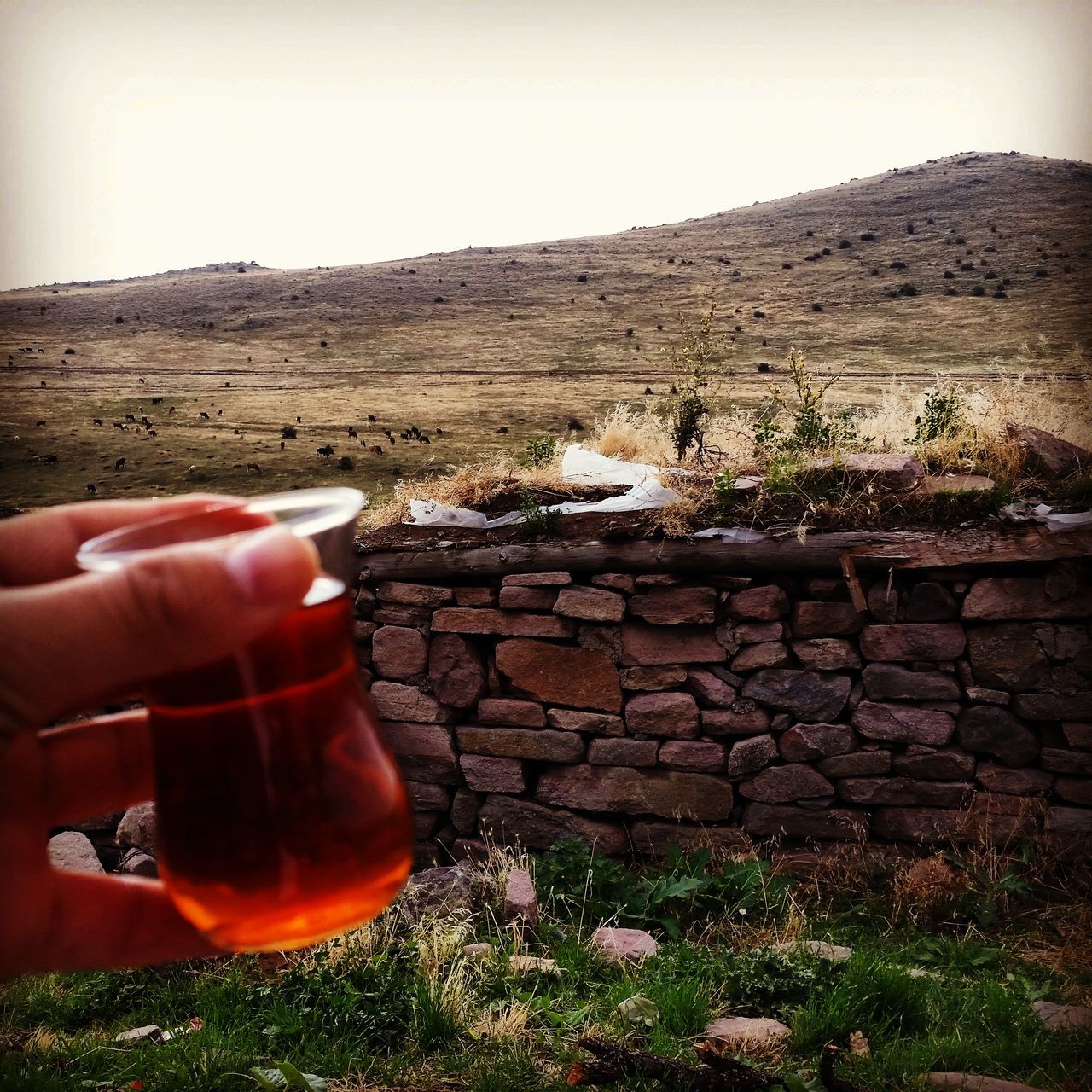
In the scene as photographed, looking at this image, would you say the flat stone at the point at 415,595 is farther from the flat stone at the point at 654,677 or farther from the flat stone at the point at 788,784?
the flat stone at the point at 788,784

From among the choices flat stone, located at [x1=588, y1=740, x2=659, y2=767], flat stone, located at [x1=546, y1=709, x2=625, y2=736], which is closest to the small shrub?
flat stone, located at [x1=546, y1=709, x2=625, y2=736]


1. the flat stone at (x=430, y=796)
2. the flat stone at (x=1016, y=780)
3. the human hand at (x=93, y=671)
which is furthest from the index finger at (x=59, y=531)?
the flat stone at (x=1016, y=780)

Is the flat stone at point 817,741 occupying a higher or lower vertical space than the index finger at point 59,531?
lower

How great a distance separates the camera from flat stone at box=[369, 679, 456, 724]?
17.7ft

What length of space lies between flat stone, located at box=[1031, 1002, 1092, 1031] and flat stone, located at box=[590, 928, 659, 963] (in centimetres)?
155

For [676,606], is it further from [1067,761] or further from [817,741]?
[1067,761]

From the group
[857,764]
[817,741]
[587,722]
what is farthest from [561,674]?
[857,764]

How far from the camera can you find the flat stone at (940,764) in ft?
15.6

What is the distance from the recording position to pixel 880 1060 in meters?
3.05

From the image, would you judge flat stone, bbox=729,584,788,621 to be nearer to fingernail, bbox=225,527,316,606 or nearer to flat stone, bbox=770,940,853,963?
flat stone, bbox=770,940,853,963

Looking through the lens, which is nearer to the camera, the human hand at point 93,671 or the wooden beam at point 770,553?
the human hand at point 93,671

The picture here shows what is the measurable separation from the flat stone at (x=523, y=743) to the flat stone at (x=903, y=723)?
1664mm

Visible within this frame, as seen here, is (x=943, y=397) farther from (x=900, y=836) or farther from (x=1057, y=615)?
(x=900, y=836)

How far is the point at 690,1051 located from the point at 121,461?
14.5 meters
